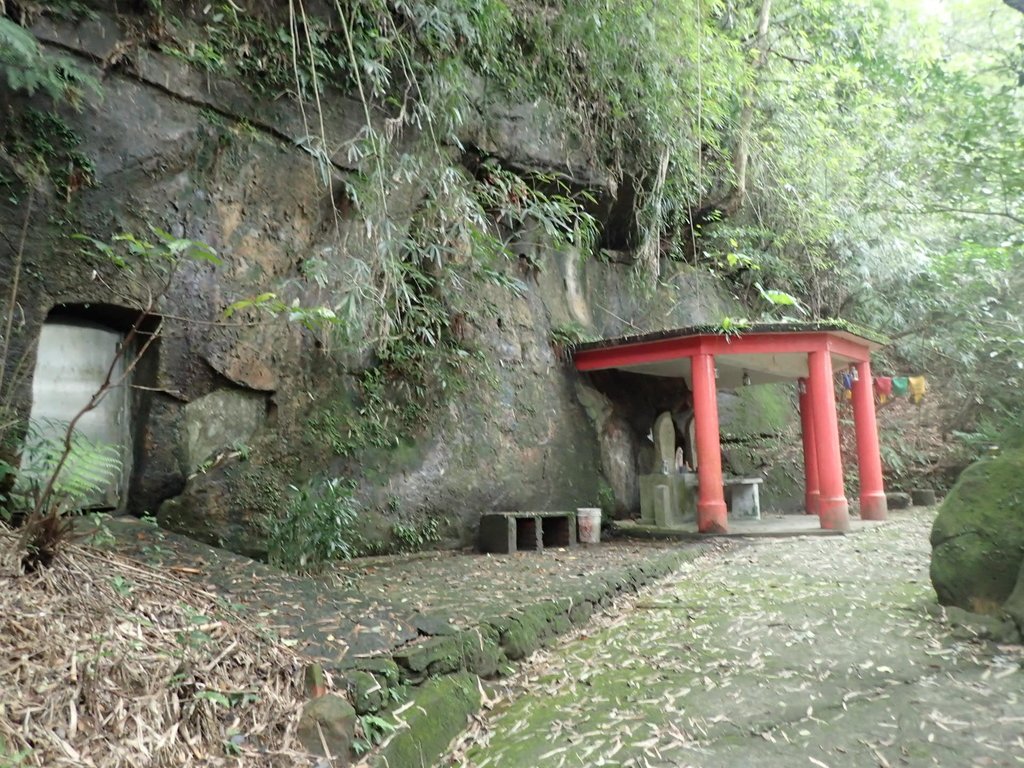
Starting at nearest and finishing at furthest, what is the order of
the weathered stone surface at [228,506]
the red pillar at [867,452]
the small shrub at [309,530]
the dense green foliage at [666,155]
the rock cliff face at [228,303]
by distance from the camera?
the rock cliff face at [228,303] → the small shrub at [309,530] → the weathered stone surface at [228,506] → the dense green foliage at [666,155] → the red pillar at [867,452]

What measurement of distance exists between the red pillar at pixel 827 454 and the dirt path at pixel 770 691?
3.48 m

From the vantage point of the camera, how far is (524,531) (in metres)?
7.86

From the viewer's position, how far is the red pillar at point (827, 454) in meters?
8.80

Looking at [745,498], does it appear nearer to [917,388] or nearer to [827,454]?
Answer: [827,454]

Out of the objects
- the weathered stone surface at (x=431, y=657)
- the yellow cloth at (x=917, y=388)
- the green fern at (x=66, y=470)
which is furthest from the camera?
the yellow cloth at (x=917, y=388)

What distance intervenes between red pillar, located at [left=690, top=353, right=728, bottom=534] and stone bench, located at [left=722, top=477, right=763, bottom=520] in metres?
2.16

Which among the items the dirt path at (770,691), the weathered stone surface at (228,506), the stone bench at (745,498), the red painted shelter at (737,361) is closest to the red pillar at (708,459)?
the red painted shelter at (737,361)

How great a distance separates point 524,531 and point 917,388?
11.0 metres

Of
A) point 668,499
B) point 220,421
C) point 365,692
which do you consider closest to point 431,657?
point 365,692

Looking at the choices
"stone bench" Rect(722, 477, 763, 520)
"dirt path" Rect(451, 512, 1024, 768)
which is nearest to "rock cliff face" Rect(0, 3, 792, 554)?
"dirt path" Rect(451, 512, 1024, 768)

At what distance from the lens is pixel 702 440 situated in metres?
8.86

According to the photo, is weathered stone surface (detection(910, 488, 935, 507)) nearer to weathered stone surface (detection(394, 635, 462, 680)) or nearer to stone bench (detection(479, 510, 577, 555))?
stone bench (detection(479, 510, 577, 555))

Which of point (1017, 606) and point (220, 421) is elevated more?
point (220, 421)

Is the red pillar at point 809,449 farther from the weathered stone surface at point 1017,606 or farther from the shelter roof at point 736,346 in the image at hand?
the weathered stone surface at point 1017,606
